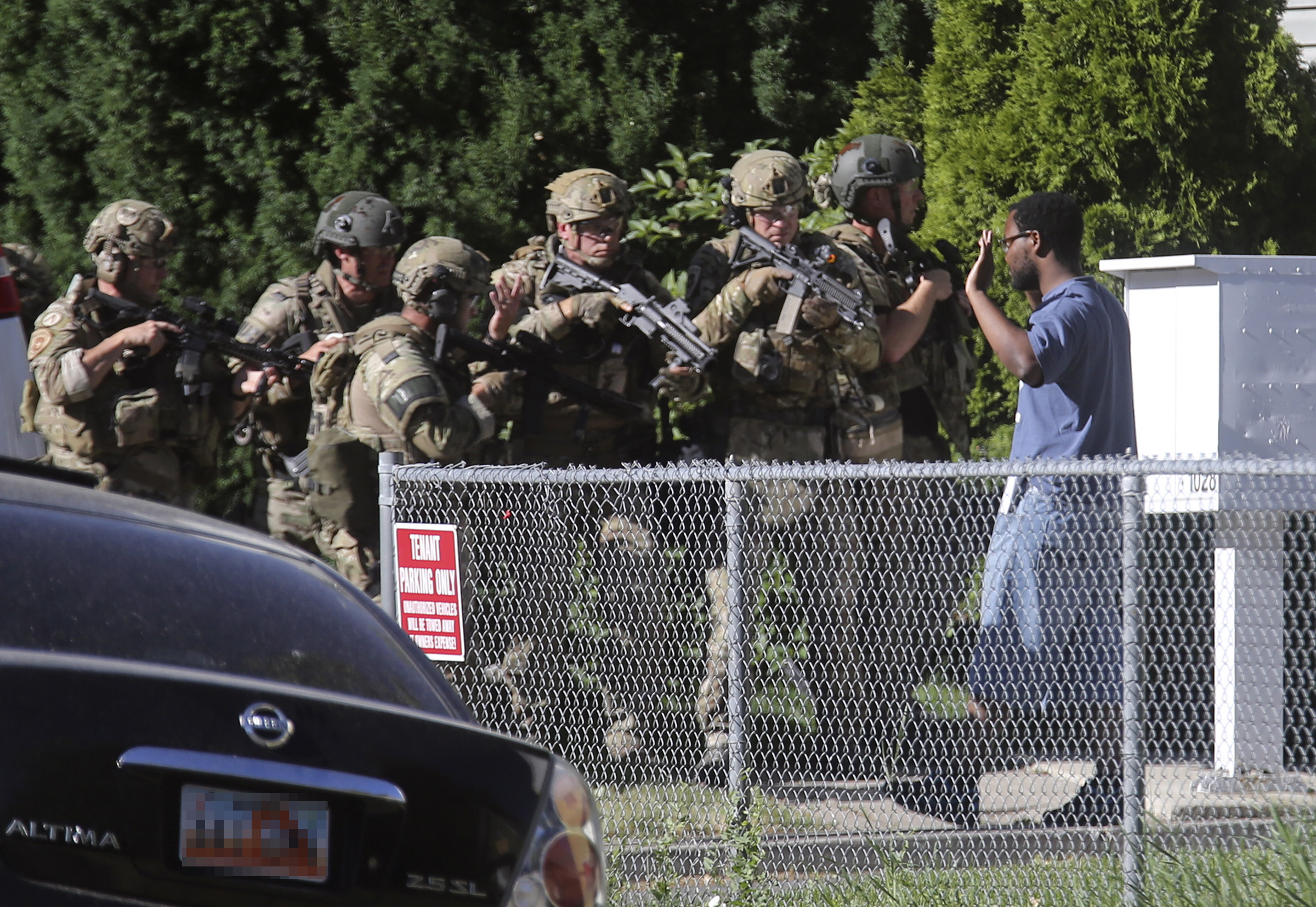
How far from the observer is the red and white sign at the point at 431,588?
14.9ft

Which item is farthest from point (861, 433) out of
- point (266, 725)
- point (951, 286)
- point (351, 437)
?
point (266, 725)

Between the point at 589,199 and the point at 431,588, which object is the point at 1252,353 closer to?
the point at 589,199

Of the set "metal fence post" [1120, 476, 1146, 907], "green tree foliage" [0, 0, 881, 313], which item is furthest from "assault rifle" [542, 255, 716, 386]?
"metal fence post" [1120, 476, 1146, 907]

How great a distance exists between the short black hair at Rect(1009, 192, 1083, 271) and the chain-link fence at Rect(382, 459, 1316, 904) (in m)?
0.87

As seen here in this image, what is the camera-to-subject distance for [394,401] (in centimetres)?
533

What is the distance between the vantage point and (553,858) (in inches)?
89.4

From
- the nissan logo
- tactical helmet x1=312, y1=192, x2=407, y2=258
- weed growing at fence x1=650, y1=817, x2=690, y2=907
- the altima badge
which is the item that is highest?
tactical helmet x1=312, y1=192, x2=407, y2=258

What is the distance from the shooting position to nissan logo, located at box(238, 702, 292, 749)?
201 centimetres

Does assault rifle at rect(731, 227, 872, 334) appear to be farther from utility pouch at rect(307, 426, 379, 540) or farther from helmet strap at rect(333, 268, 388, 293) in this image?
helmet strap at rect(333, 268, 388, 293)

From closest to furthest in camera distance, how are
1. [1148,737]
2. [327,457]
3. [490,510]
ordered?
[1148,737]
[490,510]
[327,457]

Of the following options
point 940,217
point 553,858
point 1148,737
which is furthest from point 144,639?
point 940,217

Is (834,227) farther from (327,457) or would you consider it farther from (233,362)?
(233,362)

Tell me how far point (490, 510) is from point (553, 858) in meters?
2.64

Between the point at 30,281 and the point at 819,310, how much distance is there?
4.09 metres
